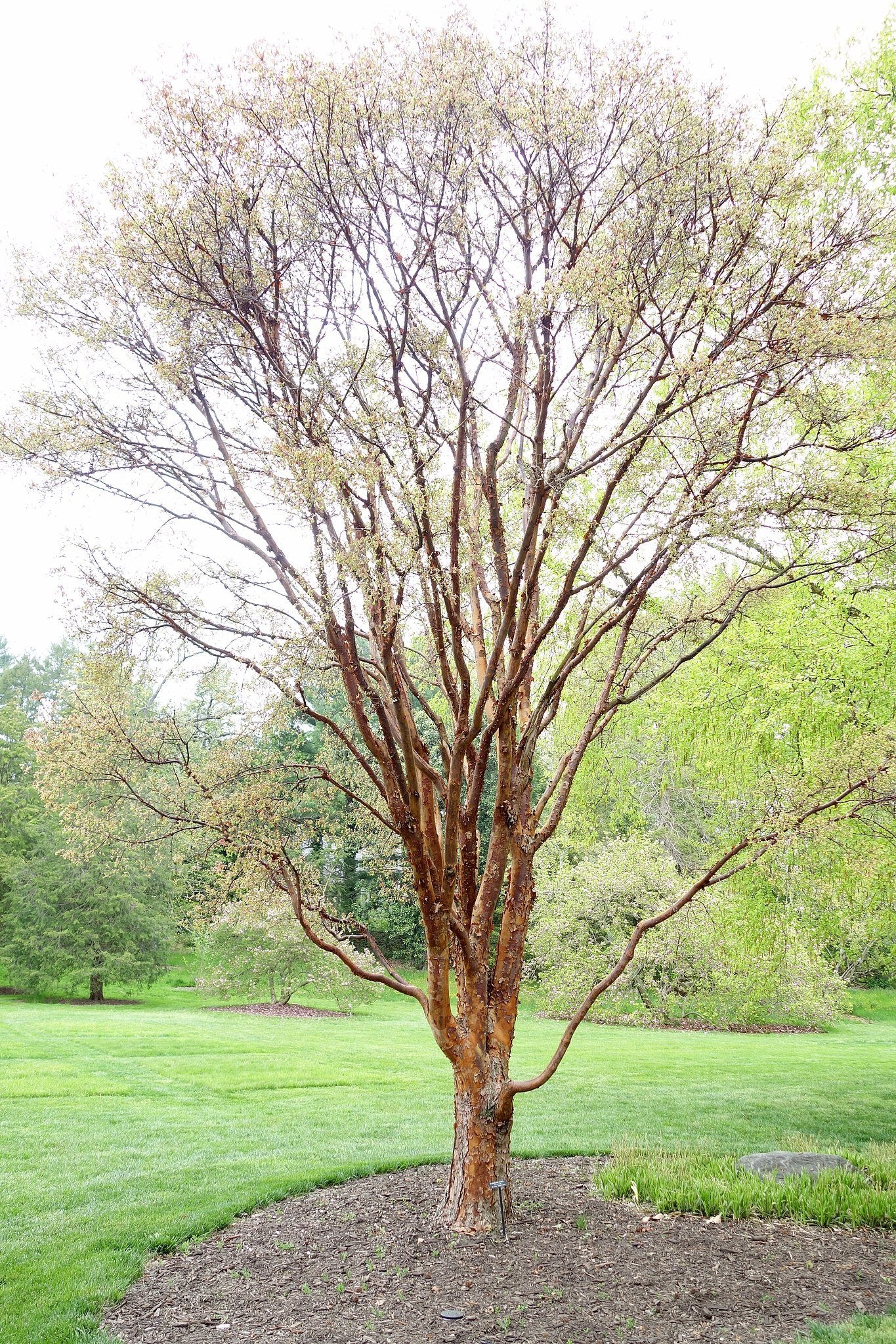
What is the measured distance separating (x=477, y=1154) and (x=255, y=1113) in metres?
4.99

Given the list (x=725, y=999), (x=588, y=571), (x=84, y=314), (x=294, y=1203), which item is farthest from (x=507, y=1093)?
(x=725, y=999)

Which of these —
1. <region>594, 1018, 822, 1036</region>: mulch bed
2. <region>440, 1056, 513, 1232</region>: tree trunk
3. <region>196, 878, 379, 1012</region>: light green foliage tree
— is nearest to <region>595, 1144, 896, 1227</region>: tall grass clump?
<region>440, 1056, 513, 1232</region>: tree trunk

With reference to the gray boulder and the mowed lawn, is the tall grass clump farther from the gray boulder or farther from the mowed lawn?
the mowed lawn

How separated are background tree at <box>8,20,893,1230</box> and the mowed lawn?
2.19 metres

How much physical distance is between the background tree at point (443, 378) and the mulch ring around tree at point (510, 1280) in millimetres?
562

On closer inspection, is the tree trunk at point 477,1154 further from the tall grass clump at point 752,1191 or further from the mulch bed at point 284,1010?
the mulch bed at point 284,1010

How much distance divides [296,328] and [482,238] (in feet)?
4.08

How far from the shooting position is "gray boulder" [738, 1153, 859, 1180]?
6.17 m

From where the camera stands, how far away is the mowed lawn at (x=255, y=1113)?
5.45 meters

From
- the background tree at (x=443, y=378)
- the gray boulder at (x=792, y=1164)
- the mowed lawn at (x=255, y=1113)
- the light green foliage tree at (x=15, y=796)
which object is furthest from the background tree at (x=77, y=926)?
the gray boulder at (x=792, y=1164)

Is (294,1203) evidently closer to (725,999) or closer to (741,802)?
(741,802)

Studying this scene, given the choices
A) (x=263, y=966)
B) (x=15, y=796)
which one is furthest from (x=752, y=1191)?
(x=15, y=796)

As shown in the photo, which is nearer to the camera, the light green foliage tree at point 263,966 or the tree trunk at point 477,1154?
the tree trunk at point 477,1154

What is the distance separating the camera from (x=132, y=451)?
5.75m
